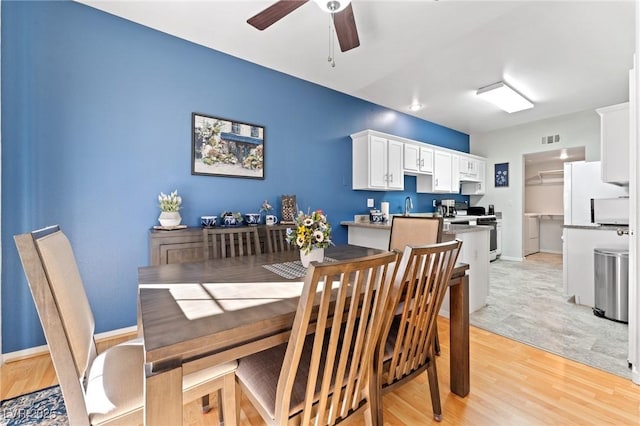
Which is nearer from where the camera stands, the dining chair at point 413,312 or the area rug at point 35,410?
the dining chair at point 413,312

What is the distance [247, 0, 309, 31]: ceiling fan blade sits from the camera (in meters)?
1.69

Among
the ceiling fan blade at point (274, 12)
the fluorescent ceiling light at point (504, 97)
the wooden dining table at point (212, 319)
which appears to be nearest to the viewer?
the wooden dining table at point (212, 319)

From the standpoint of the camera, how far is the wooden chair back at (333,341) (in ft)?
2.68

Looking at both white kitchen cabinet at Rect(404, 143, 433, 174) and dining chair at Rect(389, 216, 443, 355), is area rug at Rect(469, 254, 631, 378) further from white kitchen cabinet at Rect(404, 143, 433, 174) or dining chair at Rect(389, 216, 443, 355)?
white kitchen cabinet at Rect(404, 143, 433, 174)

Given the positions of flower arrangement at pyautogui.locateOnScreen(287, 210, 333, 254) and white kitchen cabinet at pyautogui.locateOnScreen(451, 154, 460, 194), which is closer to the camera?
flower arrangement at pyautogui.locateOnScreen(287, 210, 333, 254)

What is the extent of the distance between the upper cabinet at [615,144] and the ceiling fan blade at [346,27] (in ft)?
8.20

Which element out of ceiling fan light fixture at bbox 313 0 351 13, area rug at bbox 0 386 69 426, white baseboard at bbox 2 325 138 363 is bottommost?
area rug at bbox 0 386 69 426

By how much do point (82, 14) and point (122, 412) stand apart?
9.52 ft

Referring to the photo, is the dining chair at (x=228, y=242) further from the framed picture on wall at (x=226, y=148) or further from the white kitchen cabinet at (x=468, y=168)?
the white kitchen cabinet at (x=468, y=168)

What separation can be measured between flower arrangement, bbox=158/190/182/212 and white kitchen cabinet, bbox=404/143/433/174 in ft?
10.8

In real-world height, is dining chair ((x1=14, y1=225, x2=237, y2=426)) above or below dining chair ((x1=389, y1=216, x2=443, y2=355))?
below

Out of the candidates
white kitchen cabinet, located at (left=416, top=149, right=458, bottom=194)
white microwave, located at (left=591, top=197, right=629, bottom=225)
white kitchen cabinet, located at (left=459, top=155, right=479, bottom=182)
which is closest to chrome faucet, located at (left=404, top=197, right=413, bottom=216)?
white kitchen cabinet, located at (left=416, top=149, right=458, bottom=194)

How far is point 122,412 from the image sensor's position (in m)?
0.93

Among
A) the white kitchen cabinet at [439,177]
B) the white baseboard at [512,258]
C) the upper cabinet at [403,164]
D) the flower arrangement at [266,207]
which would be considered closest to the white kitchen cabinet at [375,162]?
the upper cabinet at [403,164]
